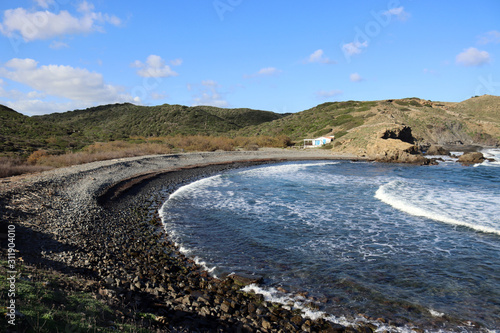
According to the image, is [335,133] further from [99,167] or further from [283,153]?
[99,167]

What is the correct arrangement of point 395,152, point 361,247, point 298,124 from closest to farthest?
1. point 361,247
2. point 395,152
3. point 298,124

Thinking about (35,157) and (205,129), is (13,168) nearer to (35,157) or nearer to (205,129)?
(35,157)

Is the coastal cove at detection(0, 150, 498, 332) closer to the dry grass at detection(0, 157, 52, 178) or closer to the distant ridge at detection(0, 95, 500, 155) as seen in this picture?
the dry grass at detection(0, 157, 52, 178)

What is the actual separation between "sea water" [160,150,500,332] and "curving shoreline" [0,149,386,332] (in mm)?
650

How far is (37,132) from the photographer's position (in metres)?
34.8

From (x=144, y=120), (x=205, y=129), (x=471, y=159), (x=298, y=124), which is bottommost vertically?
(x=471, y=159)

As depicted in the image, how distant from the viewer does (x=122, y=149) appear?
32.6 metres

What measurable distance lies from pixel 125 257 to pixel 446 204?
50.6 feet

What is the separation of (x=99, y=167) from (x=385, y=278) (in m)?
20.6

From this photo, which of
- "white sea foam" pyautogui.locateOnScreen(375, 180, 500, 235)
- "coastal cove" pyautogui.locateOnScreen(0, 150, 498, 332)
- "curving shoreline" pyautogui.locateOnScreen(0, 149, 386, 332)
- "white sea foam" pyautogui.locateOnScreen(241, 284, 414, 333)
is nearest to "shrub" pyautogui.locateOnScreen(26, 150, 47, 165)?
"coastal cove" pyautogui.locateOnScreen(0, 150, 498, 332)

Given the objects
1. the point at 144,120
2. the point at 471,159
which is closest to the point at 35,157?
the point at 471,159

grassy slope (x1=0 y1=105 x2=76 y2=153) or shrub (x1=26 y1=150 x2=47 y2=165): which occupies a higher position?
grassy slope (x1=0 y1=105 x2=76 y2=153)

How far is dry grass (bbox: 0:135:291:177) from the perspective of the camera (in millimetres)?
19281

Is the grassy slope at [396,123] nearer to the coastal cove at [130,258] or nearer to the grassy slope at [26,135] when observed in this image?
the coastal cove at [130,258]
